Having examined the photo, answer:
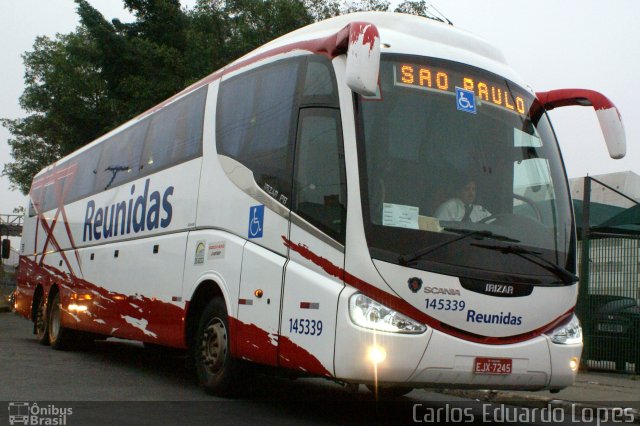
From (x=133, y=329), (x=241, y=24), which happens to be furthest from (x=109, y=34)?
(x=133, y=329)

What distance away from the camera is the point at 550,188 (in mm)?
7750

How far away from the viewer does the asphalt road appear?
296 inches

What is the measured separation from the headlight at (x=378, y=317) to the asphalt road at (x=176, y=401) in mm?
1355

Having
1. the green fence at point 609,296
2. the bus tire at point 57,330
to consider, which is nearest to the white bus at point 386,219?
the green fence at point 609,296

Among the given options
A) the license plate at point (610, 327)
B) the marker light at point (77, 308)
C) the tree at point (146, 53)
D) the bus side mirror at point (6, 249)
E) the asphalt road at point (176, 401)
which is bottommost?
the asphalt road at point (176, 401)

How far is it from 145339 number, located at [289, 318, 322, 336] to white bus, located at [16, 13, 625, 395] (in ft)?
0.05

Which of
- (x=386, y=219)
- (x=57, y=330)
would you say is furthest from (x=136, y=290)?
(x=386, y=219)

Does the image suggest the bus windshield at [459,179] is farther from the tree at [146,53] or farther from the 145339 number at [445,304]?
the tree at [146,53]

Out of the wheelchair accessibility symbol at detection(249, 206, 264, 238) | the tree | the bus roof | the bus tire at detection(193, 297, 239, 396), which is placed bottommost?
the bus tire at detection(193, 297, 239, 396)

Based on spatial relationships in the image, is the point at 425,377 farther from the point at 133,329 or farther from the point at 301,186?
the point at 133,329

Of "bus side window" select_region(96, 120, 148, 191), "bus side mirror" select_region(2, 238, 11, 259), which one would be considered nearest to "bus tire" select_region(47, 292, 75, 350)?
"bus side window" select_region(96, 120, 148, 191)

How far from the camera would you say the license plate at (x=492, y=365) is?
6855 mm

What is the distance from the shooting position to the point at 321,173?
7.43 metres

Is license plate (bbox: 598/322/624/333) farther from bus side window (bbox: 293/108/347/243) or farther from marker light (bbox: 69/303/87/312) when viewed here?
marker light (bbox: 69/303/87/312)
